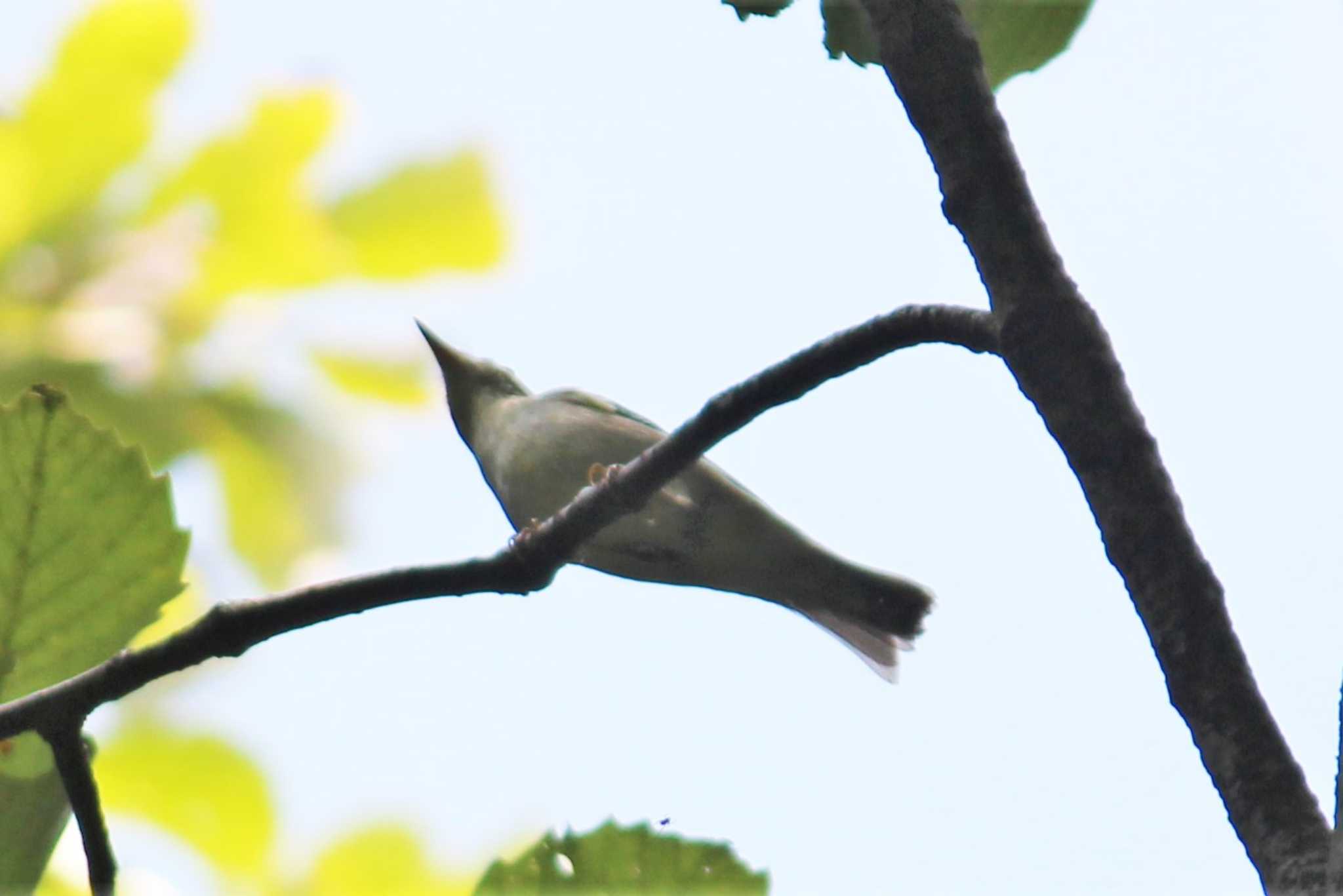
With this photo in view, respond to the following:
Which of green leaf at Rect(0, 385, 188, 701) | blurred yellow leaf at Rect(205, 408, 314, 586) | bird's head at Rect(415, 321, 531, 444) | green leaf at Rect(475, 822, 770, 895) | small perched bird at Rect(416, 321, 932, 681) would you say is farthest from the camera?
bird's head at Rect(415, 321, 531, 444)

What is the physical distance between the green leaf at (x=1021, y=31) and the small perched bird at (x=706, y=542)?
2885 mm

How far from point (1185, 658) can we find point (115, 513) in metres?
1.25

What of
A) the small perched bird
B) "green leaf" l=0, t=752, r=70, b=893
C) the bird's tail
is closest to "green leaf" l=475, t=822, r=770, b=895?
"green leaf" l=0, t=752, r=70, b=893

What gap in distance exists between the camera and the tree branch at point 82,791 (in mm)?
1571

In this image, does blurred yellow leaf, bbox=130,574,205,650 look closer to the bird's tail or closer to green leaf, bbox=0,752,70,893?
green leaf, bbox=0,752,70,893

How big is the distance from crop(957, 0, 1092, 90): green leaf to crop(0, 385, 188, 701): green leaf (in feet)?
Result: 3.98

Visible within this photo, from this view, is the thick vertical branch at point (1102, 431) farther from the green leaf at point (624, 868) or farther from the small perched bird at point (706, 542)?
the small perched bird at point (706, 542)

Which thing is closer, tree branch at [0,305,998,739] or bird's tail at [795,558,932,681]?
tree branch at [0,305,998,739]

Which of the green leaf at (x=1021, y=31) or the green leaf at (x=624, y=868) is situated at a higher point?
the green leaf at (x=1021, y=31)

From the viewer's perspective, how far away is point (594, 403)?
5.68 meters

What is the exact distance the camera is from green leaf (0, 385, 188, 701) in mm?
1808

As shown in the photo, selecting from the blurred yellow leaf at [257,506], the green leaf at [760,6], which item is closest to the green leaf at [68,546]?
the green leaf at [760,6]

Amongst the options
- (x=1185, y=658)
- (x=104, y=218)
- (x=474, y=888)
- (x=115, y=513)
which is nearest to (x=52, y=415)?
(x=115, y=513)

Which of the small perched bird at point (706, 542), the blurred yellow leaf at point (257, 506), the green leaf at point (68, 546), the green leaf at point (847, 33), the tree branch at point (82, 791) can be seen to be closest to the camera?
the tree branch at point (82, 791)
